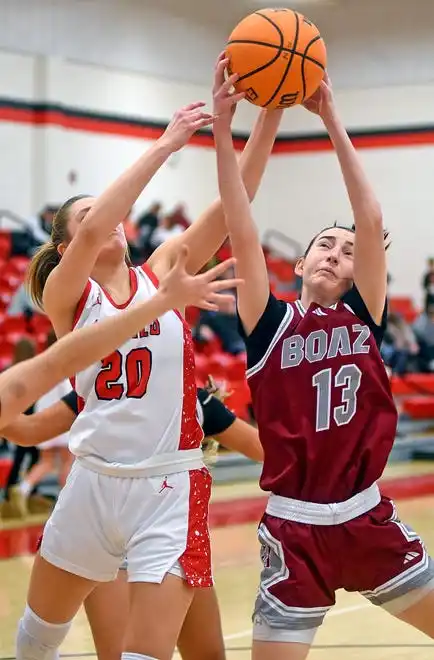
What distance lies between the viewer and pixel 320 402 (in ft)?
12.0

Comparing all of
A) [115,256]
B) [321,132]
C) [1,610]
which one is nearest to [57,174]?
[321,132]

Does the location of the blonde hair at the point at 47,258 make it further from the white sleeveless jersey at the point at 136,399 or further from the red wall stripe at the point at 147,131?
the red wall stripe at the point at 147,131

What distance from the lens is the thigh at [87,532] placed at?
3693mm

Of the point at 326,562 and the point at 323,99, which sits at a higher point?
the point at 323,99

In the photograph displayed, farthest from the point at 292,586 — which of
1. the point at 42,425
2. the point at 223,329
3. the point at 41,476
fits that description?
the point at 223,329

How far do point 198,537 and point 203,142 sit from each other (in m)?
14.9

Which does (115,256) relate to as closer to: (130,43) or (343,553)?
(343,553)

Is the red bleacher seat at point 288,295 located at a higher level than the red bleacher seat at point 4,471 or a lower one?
higher

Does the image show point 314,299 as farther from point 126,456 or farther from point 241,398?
point 241,398

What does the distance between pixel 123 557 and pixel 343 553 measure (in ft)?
2.44

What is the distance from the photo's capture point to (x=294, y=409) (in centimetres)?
366

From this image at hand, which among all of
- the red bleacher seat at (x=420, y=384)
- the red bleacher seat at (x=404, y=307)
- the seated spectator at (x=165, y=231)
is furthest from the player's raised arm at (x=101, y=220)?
the red bleacher seat at (x=404, y=307)

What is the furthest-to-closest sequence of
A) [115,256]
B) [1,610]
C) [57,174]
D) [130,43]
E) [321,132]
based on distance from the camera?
[321,132]
[130,43]
[57,174]
[1,610]
[115,256]

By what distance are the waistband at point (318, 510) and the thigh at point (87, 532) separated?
53 cm
